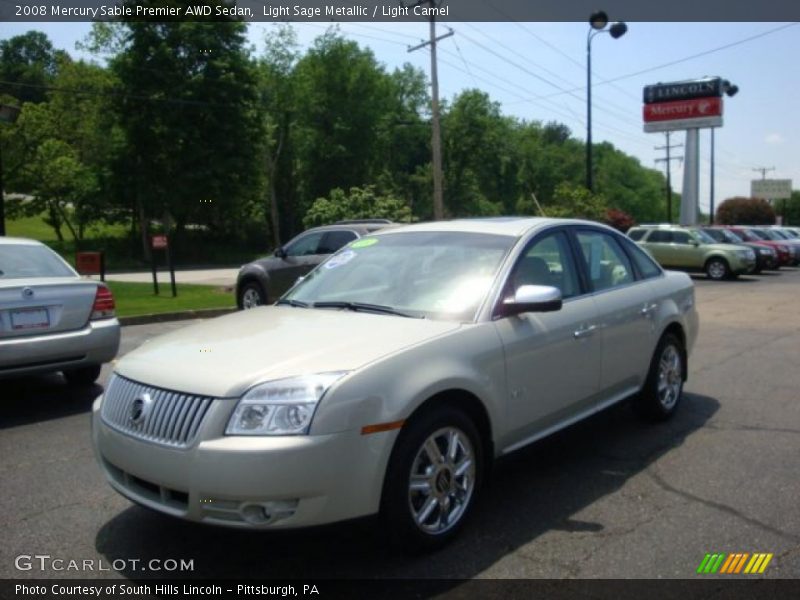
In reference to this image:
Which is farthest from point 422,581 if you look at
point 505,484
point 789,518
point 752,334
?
point 752,334

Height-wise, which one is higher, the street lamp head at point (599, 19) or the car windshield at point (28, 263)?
the street lamp head at point (599, 19)

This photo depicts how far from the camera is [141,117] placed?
4019 cm

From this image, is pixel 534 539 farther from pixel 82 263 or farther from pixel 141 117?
pixel 141 117

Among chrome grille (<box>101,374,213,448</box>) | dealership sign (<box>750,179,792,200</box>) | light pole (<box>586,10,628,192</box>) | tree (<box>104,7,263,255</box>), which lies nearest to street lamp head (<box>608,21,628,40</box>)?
light pole (<box>586,10,628,192</box>)

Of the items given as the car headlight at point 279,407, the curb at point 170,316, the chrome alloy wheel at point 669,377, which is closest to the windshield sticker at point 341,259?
the car headlight at point 279,407

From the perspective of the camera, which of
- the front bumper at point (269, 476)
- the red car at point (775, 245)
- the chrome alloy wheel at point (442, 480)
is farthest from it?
the red car at point (775, 245)

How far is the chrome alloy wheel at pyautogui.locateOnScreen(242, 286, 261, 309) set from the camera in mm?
13398

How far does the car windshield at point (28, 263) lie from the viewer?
21.6 feet

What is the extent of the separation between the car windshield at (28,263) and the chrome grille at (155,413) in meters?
3.62

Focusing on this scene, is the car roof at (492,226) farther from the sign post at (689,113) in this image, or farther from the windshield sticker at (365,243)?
the sign post at (689,113)

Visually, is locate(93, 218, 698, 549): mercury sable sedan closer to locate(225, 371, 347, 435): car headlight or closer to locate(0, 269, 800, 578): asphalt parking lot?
locate(225, 371, 347, 435): car headlight

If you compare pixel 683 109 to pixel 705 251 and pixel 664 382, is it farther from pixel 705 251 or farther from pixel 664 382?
pixel 664 382

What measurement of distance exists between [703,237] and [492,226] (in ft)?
73.9

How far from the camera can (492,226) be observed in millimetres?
4793
